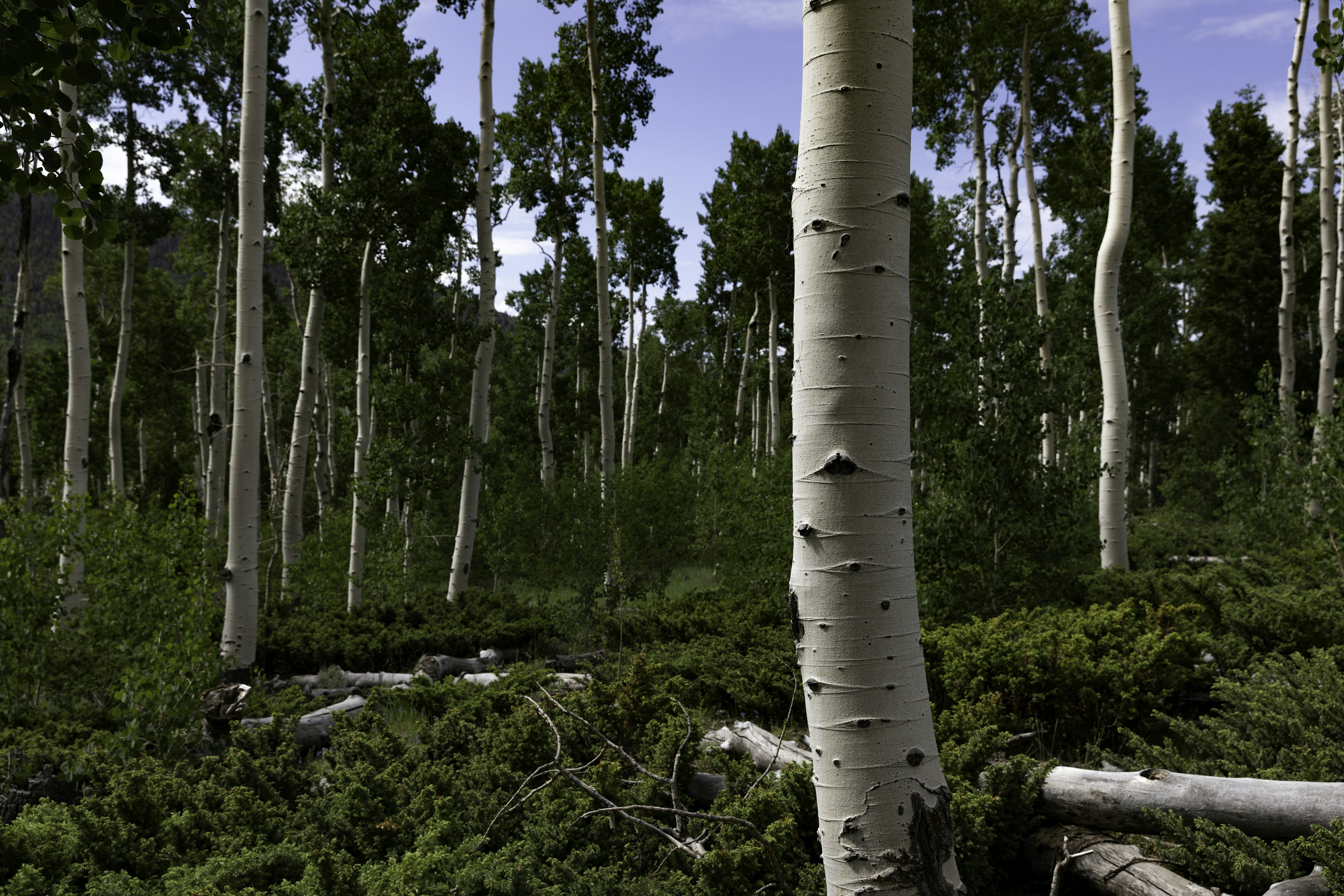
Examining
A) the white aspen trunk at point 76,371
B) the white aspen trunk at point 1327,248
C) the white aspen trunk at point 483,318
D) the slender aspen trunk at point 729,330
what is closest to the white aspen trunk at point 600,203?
the white aspen trunk at point 483,318

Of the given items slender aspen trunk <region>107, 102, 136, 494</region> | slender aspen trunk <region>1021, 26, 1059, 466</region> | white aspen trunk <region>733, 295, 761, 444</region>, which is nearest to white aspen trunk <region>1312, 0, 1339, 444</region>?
slender aspen trunk <region>1021, 26, 1059, 466</region>

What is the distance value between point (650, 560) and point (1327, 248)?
38.9 ft

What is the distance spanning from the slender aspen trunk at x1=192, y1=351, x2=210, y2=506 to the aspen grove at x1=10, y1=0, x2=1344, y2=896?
190 inches

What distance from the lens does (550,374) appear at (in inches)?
562

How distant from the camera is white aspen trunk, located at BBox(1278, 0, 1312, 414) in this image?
35.3 feet

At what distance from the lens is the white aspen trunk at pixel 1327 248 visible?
10820 mm

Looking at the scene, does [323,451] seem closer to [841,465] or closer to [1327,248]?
[841,465]

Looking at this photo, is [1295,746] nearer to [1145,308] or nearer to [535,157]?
[535,157]

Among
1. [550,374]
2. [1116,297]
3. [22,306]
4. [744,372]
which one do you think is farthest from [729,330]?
[22,306]

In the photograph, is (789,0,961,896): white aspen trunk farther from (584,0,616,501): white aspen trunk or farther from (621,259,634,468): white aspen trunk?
(621,259,634,468): white aspen trunk

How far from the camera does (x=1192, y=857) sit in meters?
2.45

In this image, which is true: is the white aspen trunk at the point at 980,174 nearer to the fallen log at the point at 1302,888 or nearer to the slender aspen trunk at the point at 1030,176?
the slender aspen trunk at the point at 1030,176

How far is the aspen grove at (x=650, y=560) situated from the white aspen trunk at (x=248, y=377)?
0.03 meters

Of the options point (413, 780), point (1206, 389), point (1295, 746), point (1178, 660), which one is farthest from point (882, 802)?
point (1206, 389)
